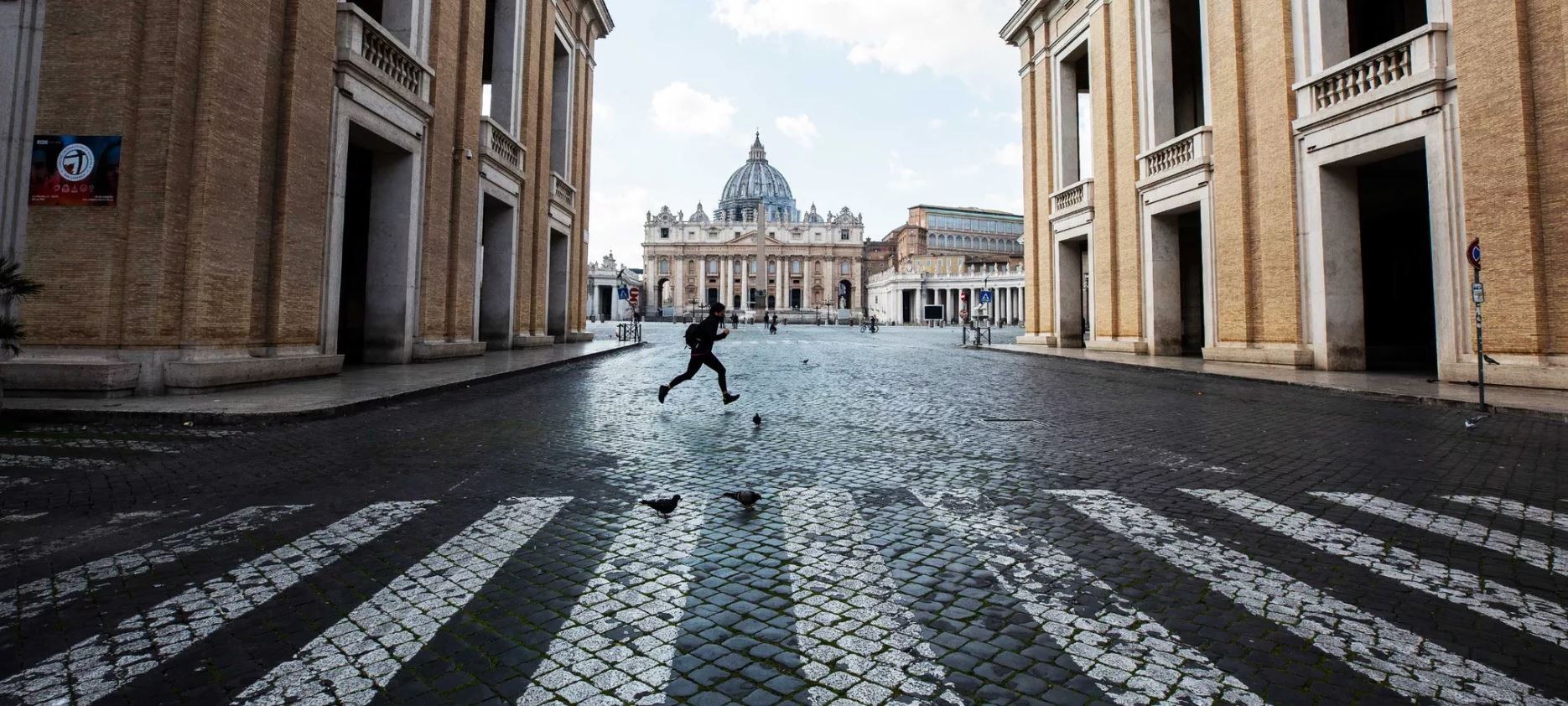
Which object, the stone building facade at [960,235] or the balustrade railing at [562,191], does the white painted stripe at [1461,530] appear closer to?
the balustrade railing at [562,191]

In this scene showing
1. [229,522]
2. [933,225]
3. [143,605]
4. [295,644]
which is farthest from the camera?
[933,225]

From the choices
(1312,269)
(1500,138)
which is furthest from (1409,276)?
(1500,138)

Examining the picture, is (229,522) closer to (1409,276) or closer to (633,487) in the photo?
(633,487)

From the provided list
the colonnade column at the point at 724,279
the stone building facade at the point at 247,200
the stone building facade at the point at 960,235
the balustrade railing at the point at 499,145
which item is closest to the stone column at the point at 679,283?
the colonnade column at the point at 724,279

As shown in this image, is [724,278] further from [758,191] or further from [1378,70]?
[1378,70]

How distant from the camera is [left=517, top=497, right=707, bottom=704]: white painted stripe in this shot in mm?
2389

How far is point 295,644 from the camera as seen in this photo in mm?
2668

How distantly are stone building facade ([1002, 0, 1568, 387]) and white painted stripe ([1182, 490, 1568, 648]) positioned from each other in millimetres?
10308

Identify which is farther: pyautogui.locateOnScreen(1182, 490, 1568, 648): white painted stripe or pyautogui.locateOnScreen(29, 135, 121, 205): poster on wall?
pyautogui.locateOnScreen(29, 135, 121, 205): poster on wall

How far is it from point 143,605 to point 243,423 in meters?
5.65

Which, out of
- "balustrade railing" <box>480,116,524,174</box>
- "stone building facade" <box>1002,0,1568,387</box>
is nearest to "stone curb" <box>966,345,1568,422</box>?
"stone building facade" <box>1002,0,1568,387</box>

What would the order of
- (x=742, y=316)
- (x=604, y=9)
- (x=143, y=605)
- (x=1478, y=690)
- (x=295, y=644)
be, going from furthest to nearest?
(x=742, y=316), (x=604, y=9), (x=143, y=605), (x=295, y=644), (x=1478, y=690)

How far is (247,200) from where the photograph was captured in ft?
34.4

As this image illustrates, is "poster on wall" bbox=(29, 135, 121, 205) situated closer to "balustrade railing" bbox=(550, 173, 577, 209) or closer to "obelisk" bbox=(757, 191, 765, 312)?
"balustrade railing" bbox=(550, 173, 577, 209)
